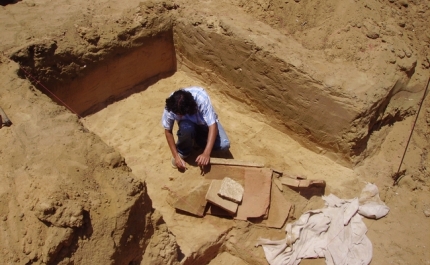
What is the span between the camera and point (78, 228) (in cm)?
298

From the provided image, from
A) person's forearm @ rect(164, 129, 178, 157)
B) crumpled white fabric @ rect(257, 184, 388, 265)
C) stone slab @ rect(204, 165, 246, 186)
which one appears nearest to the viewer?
crumpled white fabric @ rect(257, 184, 388, 265)

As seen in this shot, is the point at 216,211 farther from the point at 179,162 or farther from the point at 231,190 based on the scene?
the point at 179,162

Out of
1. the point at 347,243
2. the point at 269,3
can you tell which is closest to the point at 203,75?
the point at 269,3

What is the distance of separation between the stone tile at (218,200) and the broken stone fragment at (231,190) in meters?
0.04

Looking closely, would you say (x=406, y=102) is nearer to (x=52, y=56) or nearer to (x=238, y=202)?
(x=238, y=202)

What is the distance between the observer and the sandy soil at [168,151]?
306 cm

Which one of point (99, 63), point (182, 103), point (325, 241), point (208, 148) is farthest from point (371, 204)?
point (99, 63)

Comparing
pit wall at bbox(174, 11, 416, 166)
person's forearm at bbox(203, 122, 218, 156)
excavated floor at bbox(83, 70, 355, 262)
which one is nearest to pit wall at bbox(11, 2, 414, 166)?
pit wall at bbox(174, 11, 416, 166)

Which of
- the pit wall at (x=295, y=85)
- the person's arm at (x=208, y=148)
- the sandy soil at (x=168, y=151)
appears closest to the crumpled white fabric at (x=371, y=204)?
the sandy soil at (x=168, y=151)

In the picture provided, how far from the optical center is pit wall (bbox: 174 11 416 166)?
14.5 feet

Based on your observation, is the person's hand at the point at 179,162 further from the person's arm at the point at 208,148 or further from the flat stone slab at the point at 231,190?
the flat stone slab at the point at 231,190

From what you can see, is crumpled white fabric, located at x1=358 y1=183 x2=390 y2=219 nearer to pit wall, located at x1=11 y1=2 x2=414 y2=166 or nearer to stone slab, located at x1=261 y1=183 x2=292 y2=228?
pit wall, located at x1=11 y1=2 x2=414 y2=166

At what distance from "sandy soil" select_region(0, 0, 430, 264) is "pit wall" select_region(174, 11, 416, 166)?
87mm

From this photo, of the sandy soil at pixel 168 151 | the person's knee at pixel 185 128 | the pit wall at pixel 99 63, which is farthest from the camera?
the pit wall at pixel 99 63
